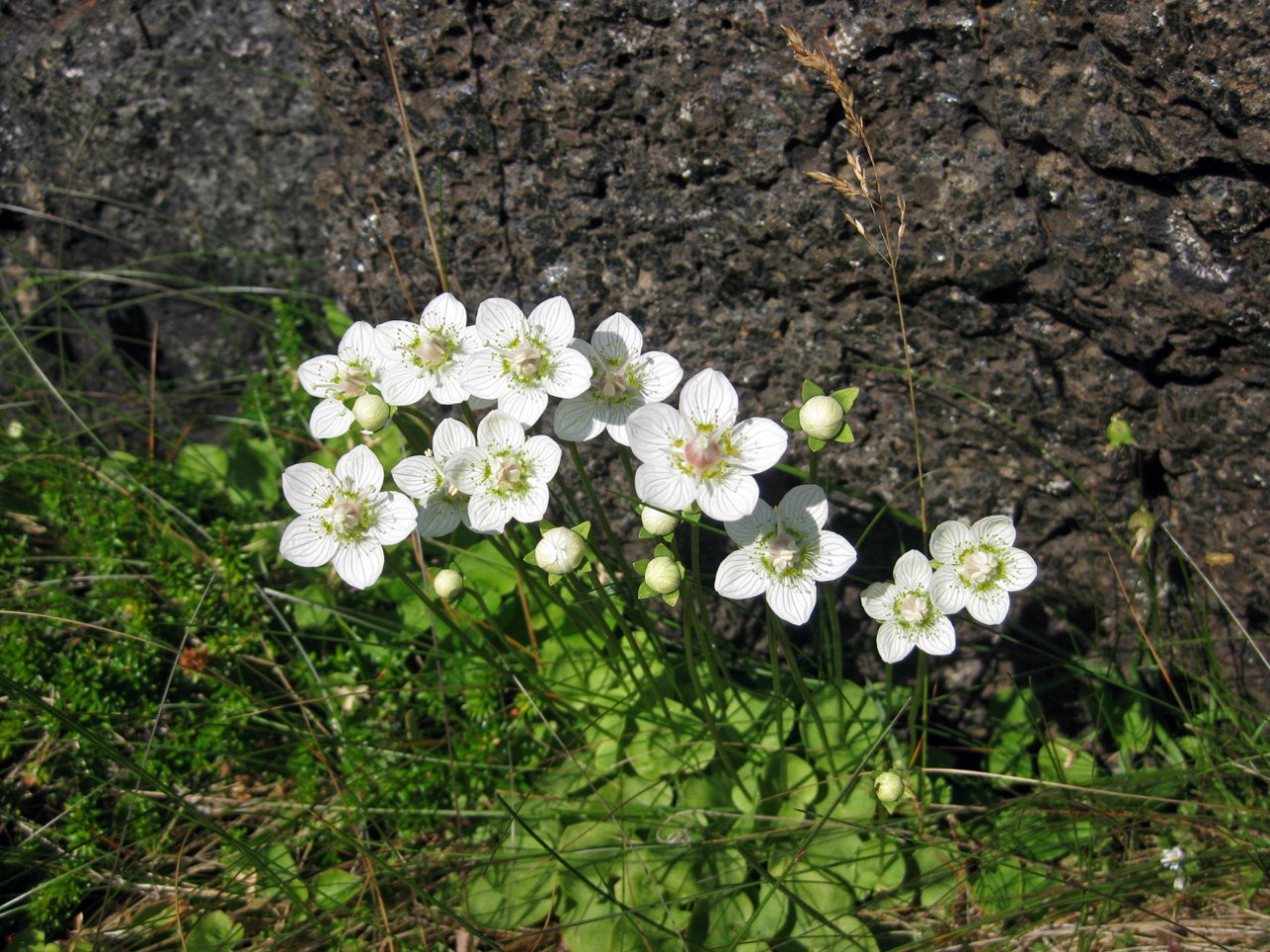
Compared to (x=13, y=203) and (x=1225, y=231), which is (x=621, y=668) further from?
(x=13, y=203)

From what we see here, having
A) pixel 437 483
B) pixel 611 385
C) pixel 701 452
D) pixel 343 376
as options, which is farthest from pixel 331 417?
pixel 701 452

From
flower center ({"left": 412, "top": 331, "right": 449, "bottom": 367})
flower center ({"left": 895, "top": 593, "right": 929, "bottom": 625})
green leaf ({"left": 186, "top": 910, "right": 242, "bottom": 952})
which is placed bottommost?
green leaf ({"left": 186, "top": 910, "right": 242, "bottom": 952})

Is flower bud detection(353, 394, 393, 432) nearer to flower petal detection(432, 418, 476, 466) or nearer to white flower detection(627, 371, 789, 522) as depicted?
flower petal detection(432, 418, 476, 466)

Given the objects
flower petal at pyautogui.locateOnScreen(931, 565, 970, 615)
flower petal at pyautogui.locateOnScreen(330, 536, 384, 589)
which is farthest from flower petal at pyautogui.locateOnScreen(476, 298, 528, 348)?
flower petal at pyautogui.locateOnScreen(931, 565, 970, 615)

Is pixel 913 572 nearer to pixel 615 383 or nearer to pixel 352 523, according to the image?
pixel 615 383

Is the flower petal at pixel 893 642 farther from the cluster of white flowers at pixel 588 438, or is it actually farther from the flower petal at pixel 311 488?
the flower petal at pixel 311 488

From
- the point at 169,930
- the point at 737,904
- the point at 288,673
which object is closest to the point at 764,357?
the point at 737,904

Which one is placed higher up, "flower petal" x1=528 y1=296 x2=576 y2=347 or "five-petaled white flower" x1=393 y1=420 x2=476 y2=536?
"flower petal" x1=528 y1=296 x2=576 y2=347
